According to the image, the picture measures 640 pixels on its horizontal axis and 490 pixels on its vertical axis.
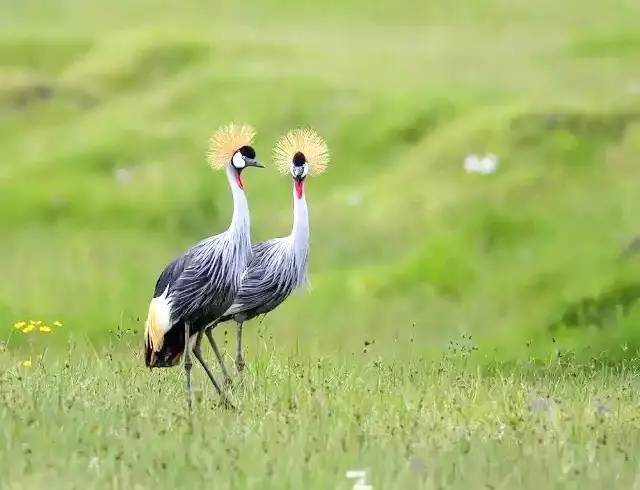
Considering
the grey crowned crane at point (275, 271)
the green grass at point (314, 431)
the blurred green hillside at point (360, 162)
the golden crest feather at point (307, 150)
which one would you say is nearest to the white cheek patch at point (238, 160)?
the golden crest feather at point (307, 150)

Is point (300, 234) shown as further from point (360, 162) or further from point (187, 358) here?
point (360, 162)

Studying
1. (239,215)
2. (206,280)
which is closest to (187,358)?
(206,280)

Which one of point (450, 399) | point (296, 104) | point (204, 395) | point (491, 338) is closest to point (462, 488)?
point (450, 399)

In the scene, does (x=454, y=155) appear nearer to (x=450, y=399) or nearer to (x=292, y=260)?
(x=292, y=260)

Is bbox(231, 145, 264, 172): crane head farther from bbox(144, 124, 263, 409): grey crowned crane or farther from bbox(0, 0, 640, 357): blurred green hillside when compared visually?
bbox(0, 0, 640, 357): blurred green hillside

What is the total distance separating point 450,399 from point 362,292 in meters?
5.65

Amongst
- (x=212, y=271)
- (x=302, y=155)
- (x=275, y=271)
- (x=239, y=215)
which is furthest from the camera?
(x=275, y=271)

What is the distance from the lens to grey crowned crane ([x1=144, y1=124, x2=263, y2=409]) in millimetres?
8719

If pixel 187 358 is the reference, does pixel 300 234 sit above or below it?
above

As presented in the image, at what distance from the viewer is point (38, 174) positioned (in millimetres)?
19484

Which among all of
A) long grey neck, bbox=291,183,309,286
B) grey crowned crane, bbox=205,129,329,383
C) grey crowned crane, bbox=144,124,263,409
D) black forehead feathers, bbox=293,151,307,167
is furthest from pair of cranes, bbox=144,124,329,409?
grey crowned crane, bbox=205,129,329,383

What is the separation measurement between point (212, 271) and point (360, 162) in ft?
38.0

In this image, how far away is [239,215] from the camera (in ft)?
28.4

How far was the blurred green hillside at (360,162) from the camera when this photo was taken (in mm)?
13625
